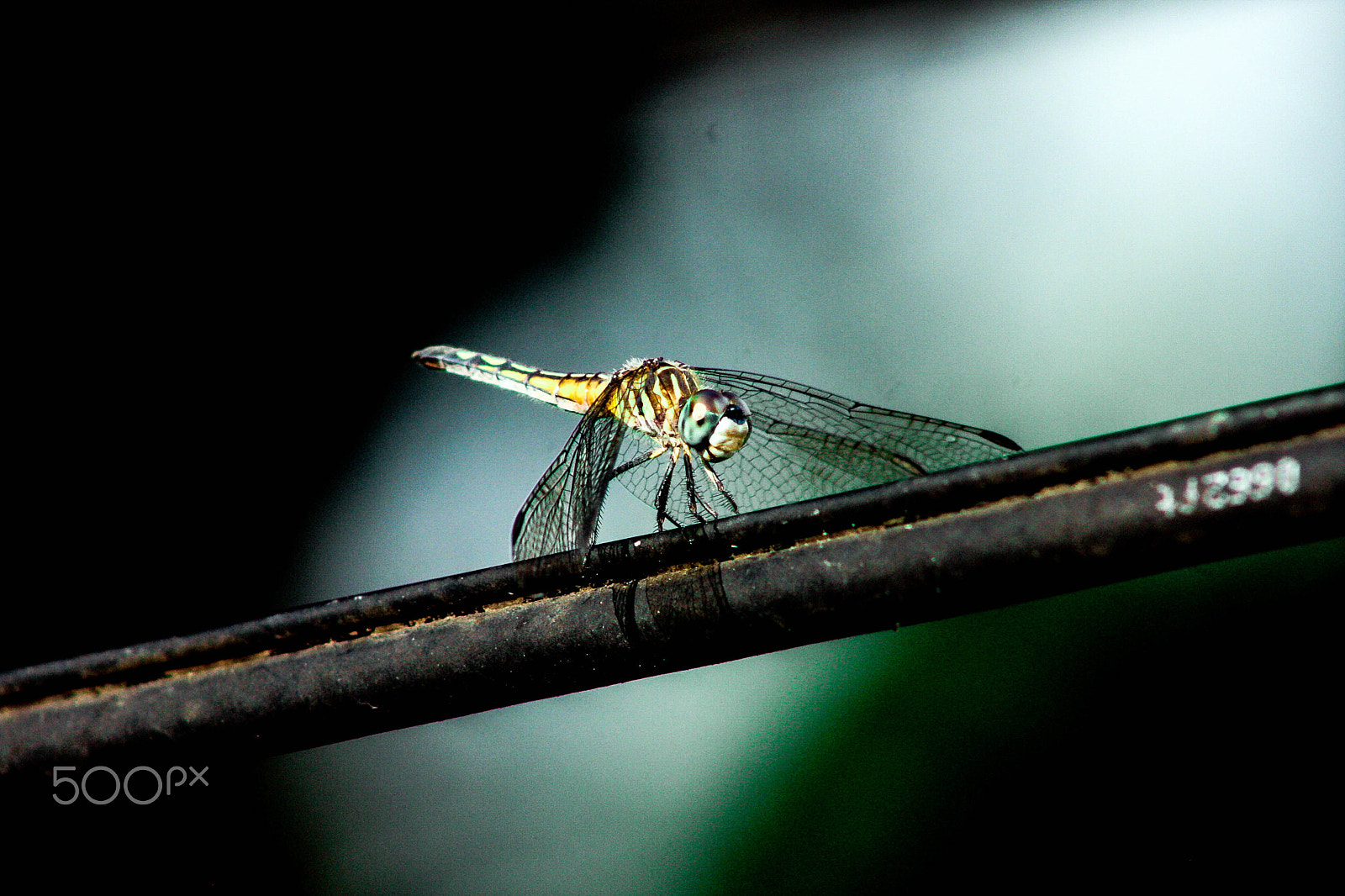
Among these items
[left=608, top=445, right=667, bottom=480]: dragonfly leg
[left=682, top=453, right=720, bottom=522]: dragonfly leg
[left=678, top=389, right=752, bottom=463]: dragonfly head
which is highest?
[left=678, top=389, right=752, bottom=463]: dragonfly head

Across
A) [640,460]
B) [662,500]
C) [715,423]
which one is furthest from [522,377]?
[715,423]

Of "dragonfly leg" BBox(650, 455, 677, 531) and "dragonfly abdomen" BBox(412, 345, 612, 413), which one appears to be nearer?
"dragonfly leg" BBox(650, 455, 677, 531)

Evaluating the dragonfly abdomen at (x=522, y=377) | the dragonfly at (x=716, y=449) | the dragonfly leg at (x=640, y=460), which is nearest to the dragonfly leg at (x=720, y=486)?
the dragonfly at (x=716, y=449)

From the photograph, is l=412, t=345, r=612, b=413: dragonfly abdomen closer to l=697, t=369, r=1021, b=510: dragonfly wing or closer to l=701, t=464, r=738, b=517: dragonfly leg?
l=697, t=369, r=1021, b=510: dragonfly wing

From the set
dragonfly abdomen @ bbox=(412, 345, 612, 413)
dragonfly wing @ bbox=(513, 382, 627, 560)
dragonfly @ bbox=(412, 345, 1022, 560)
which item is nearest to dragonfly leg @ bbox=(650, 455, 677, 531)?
dragonfly @ bbox=(412, 345, 1022, 560)

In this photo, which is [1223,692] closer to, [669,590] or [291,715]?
[669,590]

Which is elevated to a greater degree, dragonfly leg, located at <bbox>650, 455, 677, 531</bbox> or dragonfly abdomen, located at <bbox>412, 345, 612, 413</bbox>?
dragonfly abdomen, located at <bbox>412, 345, 612, 413</bbox>

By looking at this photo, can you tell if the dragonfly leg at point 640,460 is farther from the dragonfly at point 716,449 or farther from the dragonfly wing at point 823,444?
the dragonfly wing at point 823,444

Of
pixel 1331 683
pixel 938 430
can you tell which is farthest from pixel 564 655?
pixel 1331 683
